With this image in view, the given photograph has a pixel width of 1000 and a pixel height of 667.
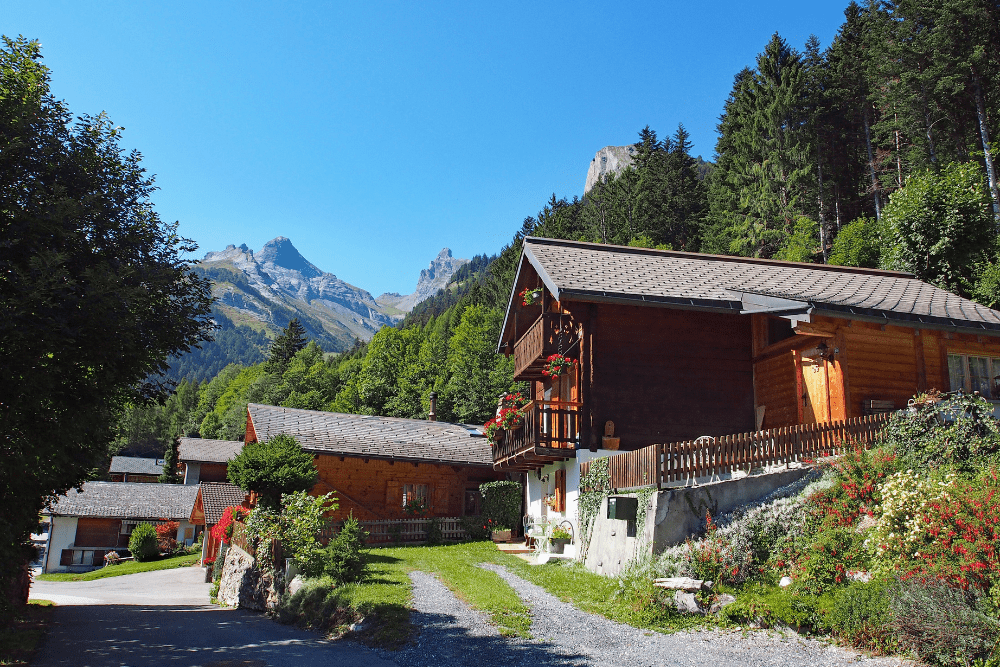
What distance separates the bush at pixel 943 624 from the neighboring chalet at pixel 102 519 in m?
50.7

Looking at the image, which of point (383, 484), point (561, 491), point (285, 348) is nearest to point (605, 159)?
point (285, 348)

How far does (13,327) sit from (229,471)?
12.4 metres

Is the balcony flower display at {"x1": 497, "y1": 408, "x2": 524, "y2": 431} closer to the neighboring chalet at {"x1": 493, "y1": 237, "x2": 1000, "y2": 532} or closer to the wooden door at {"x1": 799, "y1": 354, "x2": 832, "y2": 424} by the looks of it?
the neighboring chalet at {"x1": 493, "y1": 237, "x2": 1000, "y2": 532}

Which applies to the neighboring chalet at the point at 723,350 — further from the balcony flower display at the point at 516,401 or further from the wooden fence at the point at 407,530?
the wooden fence at the point at 407,530

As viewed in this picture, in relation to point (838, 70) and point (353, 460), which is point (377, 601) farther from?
point (838, 70)

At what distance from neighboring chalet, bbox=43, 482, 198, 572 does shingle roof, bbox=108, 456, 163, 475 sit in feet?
76.9

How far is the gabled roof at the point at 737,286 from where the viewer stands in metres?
17.2

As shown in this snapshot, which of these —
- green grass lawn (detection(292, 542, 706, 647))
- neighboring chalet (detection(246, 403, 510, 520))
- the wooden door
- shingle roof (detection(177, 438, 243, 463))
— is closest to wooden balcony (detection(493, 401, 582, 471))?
green grass lawn (detection(292, 542, 706, 647))

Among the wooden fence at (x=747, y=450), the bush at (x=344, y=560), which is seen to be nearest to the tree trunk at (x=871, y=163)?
the wooden fence at (x=747, y=450)

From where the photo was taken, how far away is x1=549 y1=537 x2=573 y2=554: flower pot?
18.7 meters

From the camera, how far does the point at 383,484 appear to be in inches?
1091

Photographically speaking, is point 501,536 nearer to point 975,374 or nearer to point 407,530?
point 407,530

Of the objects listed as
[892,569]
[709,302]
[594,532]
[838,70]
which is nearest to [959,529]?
[892,569]

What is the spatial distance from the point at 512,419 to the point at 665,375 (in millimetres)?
5215
